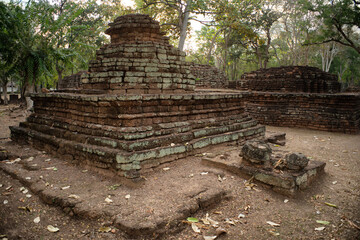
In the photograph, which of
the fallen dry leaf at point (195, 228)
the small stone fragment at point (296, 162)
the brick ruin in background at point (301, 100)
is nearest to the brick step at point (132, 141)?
the fallen dry leaf at point (195, 228)

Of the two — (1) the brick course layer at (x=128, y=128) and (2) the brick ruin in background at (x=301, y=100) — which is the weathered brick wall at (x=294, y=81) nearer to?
(2) the brick ruin in background at (x=301, y=100)

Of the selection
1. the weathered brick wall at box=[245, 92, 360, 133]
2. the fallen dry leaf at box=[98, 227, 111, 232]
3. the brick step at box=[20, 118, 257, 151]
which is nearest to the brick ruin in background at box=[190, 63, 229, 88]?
the weathered brick wall at box=[245, 92, 360, 133]

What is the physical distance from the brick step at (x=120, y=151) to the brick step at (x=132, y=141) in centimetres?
8

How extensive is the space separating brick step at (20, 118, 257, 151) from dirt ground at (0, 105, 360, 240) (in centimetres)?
43

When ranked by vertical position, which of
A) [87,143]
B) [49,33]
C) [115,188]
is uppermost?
[49,33]

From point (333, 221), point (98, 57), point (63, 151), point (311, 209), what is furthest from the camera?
point (98, 57)

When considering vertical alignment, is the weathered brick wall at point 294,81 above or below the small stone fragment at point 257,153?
above

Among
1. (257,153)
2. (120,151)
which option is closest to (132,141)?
(120,151)

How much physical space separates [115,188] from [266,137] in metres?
4.53

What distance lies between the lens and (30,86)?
9734mm

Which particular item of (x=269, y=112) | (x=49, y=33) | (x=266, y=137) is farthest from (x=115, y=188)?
(x=49, y=33)

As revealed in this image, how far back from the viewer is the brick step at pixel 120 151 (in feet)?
11.1

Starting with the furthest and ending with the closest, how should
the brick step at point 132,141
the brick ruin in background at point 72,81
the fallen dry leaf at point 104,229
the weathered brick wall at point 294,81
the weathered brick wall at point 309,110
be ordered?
the brick ruin in background at point 72,81
the weathered brick wall at point 294,81
the weathered brick wall at point 309,110
the brick step at point 132,141
the fallen dry leaf at point 104,229

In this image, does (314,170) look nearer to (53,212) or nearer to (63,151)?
(53,212)
